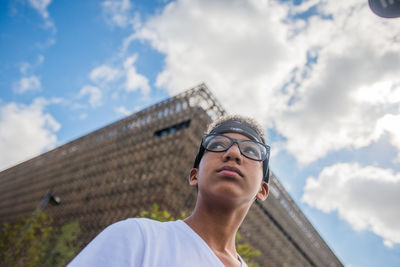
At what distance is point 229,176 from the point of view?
1612 mm

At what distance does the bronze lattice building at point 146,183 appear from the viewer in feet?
61.7

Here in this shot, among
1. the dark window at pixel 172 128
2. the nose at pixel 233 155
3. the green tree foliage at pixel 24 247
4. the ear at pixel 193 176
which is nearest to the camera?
the nose at pixel 233 155

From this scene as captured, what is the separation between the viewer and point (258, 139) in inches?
82.4

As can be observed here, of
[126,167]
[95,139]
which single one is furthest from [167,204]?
[95,139]

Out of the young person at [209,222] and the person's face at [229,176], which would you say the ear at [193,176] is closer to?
the young person at [209,222]

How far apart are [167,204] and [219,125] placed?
51.4ft

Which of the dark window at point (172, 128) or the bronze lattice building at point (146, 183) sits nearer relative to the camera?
the bronze lattice building at point (146, 183)

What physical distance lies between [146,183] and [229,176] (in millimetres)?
18469

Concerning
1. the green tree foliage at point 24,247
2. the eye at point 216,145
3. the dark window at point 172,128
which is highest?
the dark window at point 172,128

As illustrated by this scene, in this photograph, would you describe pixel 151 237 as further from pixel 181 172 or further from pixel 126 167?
pixel 126 167

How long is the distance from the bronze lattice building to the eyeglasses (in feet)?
51.7

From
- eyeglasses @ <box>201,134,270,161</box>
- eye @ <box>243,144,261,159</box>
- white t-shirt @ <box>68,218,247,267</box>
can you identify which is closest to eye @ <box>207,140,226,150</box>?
eyeglasses @ <box>201,134,270,161</box>

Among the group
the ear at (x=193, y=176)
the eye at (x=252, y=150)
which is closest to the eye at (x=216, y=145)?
the eye at (x=252, y=150)

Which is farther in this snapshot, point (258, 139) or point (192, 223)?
point (258, 139)
